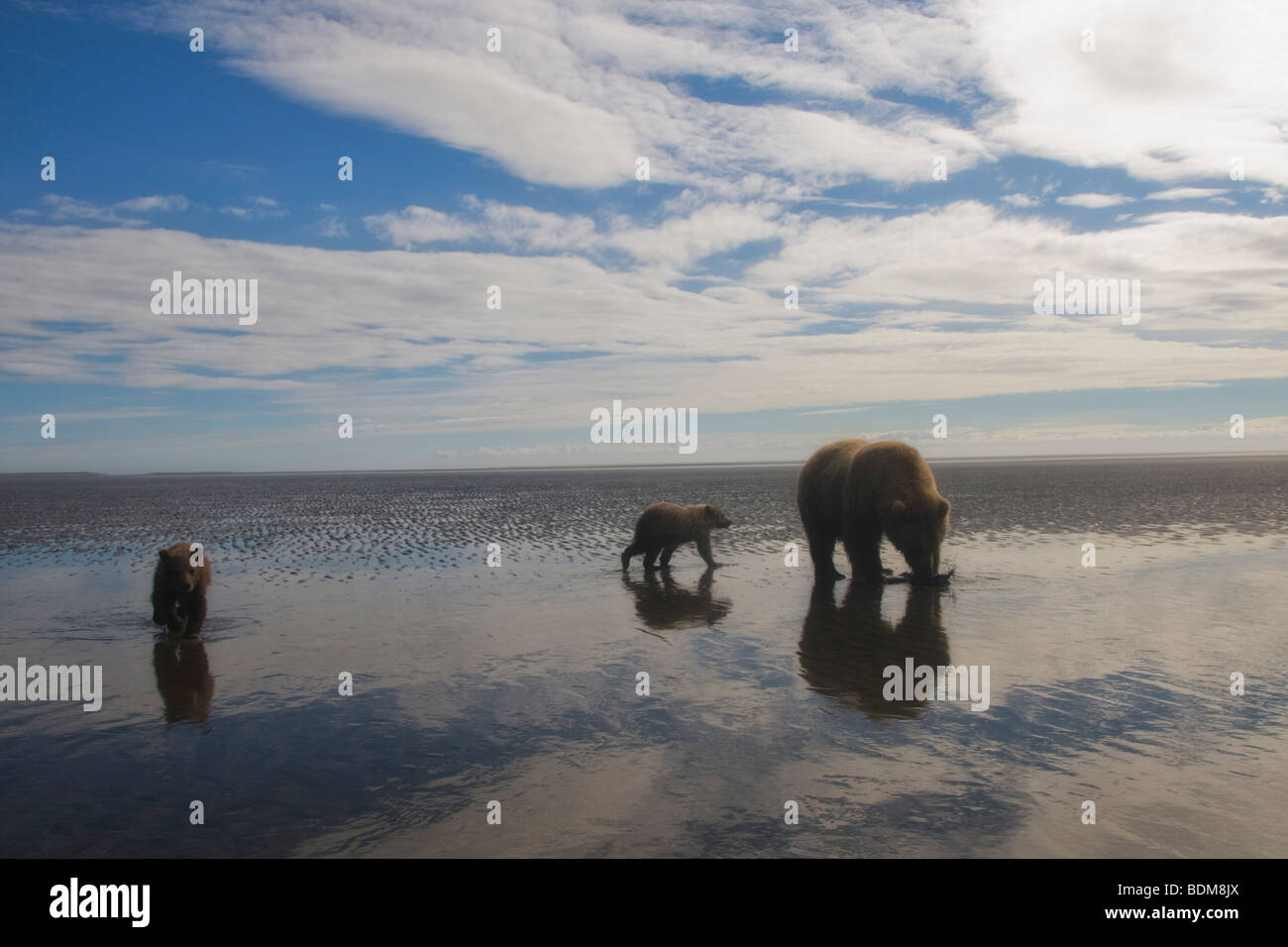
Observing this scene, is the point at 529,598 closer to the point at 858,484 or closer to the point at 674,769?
the point at 858,484

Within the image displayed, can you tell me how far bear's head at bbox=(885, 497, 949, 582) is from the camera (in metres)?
14.3

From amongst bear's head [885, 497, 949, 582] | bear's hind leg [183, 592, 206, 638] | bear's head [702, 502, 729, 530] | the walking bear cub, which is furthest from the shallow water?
bear's head [702, 502, 729, 530]

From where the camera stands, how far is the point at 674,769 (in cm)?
680

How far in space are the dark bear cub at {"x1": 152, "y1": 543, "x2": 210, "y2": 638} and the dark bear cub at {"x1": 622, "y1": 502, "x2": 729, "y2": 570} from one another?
9.05m

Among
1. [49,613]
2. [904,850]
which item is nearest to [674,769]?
[904,850]

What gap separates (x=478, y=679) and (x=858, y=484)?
28.3 feet

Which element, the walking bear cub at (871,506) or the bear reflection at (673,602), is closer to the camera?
the bear reflection at (673,602)

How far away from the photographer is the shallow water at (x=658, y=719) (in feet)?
18.9

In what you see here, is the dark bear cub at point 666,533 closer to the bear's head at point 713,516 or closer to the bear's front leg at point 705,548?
the bear's front leg at point 705,548

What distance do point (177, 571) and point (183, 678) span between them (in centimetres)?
243

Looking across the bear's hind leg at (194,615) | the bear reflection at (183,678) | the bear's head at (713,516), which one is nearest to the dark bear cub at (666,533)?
the bear's head at (713,516)

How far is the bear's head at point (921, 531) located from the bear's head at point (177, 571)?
1140cm

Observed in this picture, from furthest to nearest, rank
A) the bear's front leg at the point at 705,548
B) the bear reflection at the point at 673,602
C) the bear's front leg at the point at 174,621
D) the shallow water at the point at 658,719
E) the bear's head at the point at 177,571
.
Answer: the bear's front leg at the point at 705,548 < the bear reflection at the point at 673,602 < the bear's front leg at the point at 174,621 < the bear's head at the point at 177,571 < the shallow water at the point at 658,719

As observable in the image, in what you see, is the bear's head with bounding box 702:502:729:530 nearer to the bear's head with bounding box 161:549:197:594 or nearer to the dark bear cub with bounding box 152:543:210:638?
the dark bear cub with bounding box 152:543:210:638
